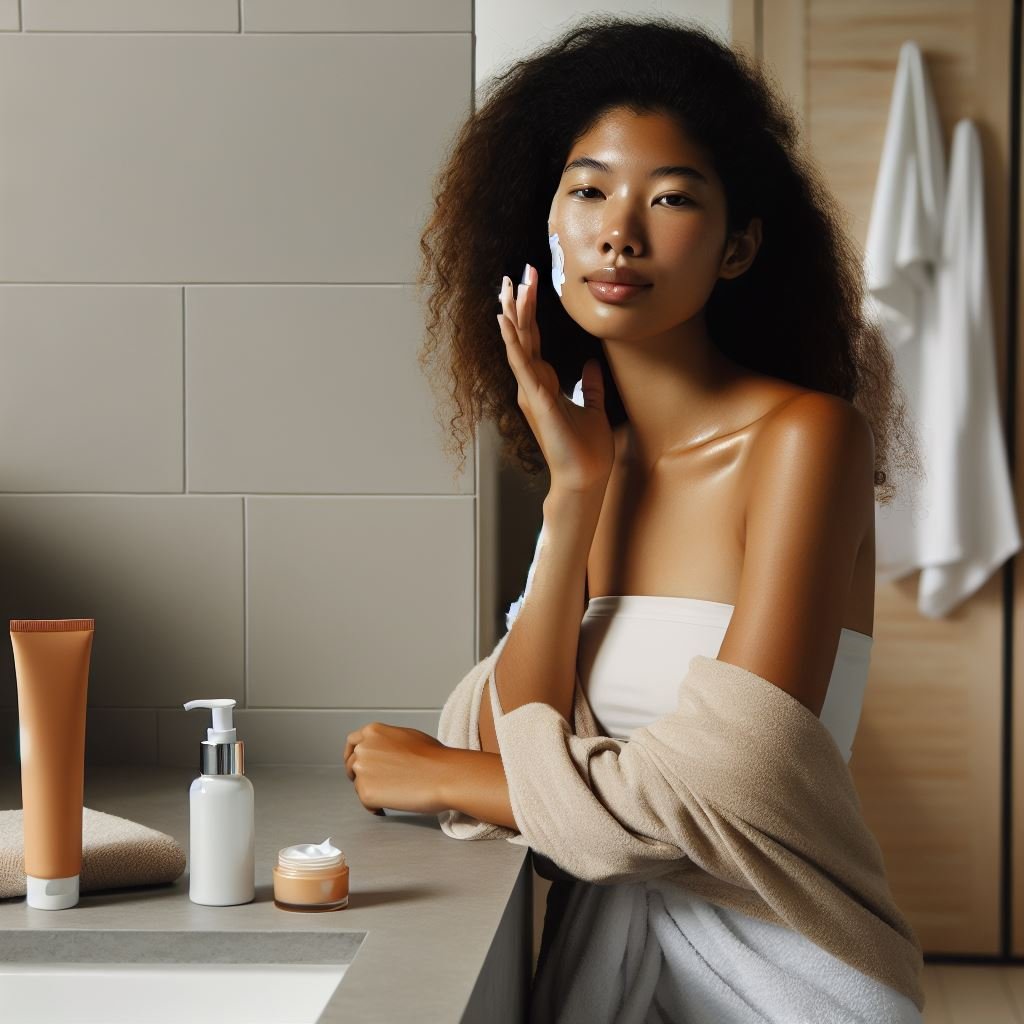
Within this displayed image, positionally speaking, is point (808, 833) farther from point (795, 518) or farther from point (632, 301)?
point (632, 301)

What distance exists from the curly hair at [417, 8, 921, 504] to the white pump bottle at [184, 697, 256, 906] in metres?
0.47

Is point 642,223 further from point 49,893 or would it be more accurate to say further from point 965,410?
point 965,410

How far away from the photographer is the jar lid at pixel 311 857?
81 cm

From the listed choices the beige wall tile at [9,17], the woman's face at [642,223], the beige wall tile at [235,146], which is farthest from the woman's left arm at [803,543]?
the beige wall tile at [9,17]

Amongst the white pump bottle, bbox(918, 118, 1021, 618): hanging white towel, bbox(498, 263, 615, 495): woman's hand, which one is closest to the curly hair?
bbox(498, 263, 615, 495): woman's hand

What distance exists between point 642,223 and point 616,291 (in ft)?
0.17

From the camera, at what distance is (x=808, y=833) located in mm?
813

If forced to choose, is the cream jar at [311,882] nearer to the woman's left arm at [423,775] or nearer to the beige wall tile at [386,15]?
the woman's left arm at [423,775]

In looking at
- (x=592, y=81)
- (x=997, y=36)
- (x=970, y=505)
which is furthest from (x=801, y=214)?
(x=997, y=36)

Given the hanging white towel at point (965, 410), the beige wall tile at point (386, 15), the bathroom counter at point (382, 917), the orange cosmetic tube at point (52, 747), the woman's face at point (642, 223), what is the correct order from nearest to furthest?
the bathroom counter at point (382, 917)
the orange cosmetic tube at point (52, 747)
the woman's face at point (642, 223)
the beige wall tile at point (386, 15)
the hanging white towel at point (965, 410)

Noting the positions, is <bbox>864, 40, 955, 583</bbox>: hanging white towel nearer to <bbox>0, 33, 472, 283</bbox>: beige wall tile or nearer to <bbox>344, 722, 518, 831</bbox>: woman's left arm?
<bbox>0, 33, 472, 283</bbox>: beige wall tile

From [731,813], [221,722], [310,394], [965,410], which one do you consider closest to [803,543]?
[731,813]

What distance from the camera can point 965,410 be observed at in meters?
2.31

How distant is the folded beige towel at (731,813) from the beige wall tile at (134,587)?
54cm
